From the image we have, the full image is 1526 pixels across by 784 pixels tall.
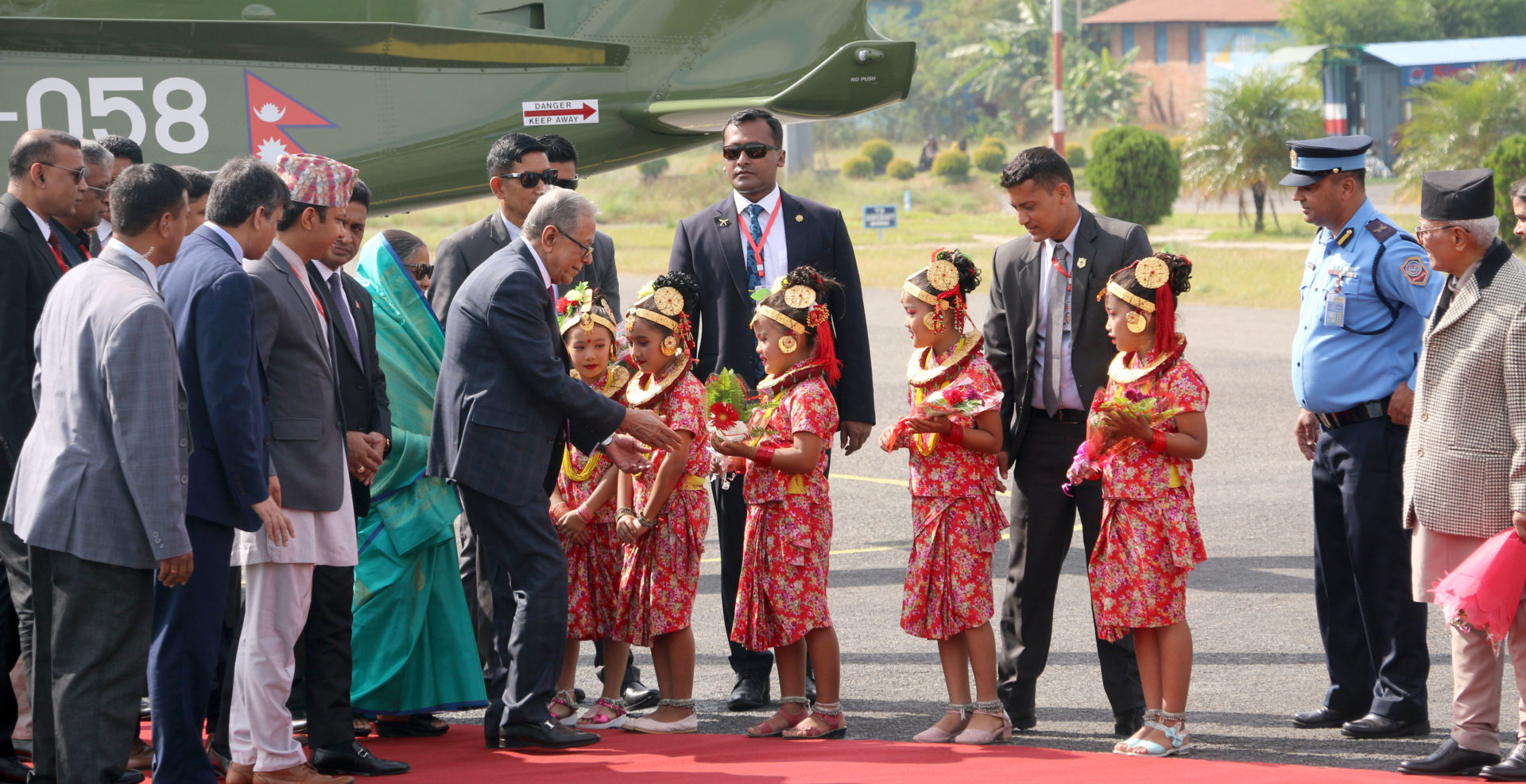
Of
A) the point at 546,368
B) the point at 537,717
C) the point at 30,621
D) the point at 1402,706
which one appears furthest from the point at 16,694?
the point at 1402,706

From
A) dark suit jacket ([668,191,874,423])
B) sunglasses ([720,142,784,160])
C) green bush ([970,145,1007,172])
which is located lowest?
dark suit jacket ([668,191,874,423])

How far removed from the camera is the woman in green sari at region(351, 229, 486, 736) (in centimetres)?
539

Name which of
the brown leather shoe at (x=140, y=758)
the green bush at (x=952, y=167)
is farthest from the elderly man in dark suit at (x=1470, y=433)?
the green bush at (x=952, y=167)

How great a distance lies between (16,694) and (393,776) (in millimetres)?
1486

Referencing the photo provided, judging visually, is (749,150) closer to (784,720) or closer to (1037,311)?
(1037,311)

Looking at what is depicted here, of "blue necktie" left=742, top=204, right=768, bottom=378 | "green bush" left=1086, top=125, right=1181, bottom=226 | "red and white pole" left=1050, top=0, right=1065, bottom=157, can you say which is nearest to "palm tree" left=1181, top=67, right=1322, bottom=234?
"green bush" left=1086, top=125, right=1181, bottom=226

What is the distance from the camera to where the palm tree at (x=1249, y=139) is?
37688 millimetres

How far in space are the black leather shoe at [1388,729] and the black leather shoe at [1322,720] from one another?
0.18m

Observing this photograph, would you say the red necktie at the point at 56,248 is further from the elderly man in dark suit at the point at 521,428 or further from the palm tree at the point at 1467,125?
the palm tree at the point at 1467,125

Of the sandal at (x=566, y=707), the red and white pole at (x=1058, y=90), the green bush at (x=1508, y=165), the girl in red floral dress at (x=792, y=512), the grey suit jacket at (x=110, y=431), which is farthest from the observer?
the red and white pole at (x=1058, y=90)

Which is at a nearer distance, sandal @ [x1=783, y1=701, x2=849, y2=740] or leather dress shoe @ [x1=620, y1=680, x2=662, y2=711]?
sandal @ [x1=783, y1=701, x2=849, y2=740]

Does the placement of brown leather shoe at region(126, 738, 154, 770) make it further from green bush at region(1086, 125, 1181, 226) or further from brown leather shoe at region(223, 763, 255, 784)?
green bush at region(1086, 125, 1181, 226)

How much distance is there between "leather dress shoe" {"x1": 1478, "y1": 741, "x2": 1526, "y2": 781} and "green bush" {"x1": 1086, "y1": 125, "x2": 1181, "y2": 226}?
31.4m

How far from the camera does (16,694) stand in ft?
17.0
